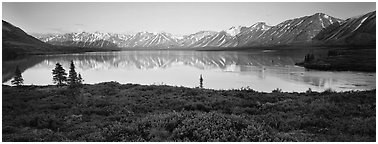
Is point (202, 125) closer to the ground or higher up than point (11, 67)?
closer to the ground

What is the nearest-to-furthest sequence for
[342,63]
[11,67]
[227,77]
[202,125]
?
[202,125]
[227,77]
[11,67]
[342,63]

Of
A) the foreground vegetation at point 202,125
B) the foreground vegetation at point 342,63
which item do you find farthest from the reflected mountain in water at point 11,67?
the foreground vegetation at point 342,63

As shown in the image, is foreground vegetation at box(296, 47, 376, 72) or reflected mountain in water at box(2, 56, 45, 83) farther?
foreground vegetation at box(296, 47, 376, 72)

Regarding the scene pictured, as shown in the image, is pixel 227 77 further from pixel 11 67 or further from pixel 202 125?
pixel 11 67

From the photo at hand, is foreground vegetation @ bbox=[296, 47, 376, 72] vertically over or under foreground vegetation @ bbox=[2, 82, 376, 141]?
over

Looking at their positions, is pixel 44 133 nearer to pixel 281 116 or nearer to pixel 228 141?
pixel 228 141

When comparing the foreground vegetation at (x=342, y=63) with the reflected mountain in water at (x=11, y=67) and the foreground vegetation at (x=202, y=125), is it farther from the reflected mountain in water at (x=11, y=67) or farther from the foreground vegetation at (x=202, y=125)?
the reflected mountain in water at (x=11, y=67)

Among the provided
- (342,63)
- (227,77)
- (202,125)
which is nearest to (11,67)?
(227,77)

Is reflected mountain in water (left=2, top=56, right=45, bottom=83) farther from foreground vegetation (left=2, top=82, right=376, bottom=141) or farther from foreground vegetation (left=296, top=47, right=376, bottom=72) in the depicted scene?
foreground vegetation (left=296, top=47, right=376, bottom=72)

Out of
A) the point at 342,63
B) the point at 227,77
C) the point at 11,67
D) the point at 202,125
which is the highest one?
the point at 342,63

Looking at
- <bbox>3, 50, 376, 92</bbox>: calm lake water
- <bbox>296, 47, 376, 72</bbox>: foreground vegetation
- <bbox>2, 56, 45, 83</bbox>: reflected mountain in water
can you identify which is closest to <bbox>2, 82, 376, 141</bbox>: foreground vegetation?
<bbox>3, 50, 376, 92</bbox>: calm lake water

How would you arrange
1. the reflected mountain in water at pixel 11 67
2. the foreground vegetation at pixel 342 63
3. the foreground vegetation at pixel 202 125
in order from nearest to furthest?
the foreground vegetation at pixel 202 125 < the reflected mountain in water at pixel 11 67 < the foreground vegetation at pixel 342 63

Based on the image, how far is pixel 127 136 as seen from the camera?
411 inches

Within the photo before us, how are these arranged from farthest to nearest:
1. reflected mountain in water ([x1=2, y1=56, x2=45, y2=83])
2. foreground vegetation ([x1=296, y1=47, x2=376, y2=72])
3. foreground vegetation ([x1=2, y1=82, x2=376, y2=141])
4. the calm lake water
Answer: foreground vegetation ([x1=296, y1=47, x2=376, y2=72]) < reflected mountain in water ([x1=2, y1=56, x2=45, y2=83]) < the calm lake water < foreground vegetation ([x1=2, y1=82, x2=376, y2=141])
